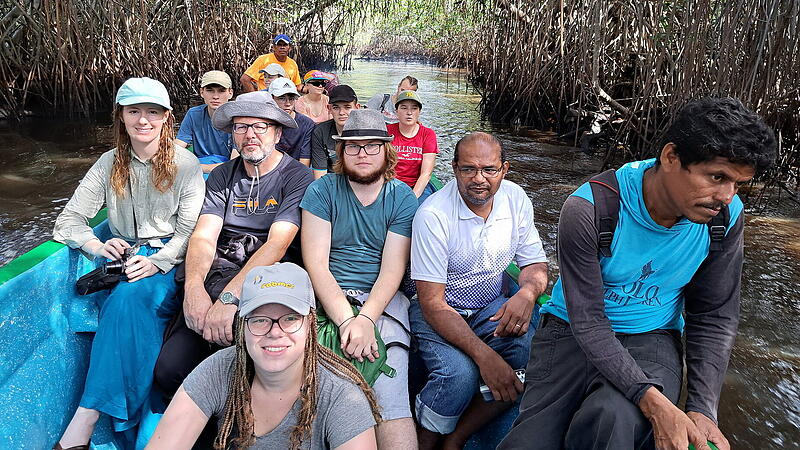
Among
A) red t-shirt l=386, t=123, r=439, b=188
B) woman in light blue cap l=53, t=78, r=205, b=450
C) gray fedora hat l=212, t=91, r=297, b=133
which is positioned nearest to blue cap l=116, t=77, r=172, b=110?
woman in light blue cap l=53, t=78, r=205, b=450

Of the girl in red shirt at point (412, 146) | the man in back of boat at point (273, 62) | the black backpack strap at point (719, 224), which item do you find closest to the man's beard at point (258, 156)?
the black backpack strap at point (719, 224)

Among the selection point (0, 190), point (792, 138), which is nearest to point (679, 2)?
point (792, 138)

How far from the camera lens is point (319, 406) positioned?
1.66 meters

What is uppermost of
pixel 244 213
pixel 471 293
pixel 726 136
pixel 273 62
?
pixel 726 136

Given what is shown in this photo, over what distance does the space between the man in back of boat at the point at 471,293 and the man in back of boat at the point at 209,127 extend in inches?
101

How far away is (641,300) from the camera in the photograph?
183 cm

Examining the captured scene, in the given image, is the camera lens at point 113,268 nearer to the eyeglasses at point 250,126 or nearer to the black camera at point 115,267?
the black camera at point 115,267

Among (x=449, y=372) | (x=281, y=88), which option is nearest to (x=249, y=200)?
(x=449, y=372)

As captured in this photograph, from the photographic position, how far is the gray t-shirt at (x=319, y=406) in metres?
1.63

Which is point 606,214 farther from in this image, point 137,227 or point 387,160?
point 137,227

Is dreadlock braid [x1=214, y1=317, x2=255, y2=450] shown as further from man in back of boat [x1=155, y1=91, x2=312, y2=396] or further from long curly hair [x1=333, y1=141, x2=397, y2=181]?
long curly hair [x1=333, y1=141, x2=397, y2=181]

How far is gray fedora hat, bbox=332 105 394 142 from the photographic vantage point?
2445 millimetres

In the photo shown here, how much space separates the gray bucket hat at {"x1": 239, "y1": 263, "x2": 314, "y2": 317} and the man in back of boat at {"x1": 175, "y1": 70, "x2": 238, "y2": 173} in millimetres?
2965

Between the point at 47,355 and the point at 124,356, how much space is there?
0.34m
